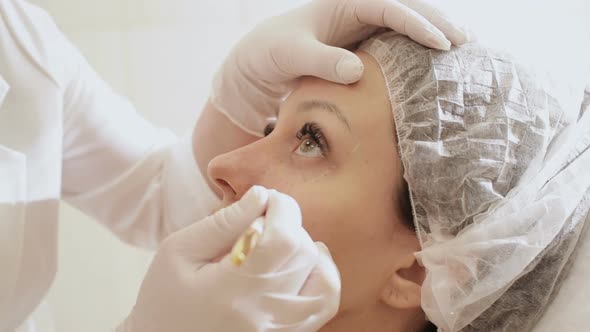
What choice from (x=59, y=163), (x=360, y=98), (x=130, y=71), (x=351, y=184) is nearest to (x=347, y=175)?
(x=351, y=184)

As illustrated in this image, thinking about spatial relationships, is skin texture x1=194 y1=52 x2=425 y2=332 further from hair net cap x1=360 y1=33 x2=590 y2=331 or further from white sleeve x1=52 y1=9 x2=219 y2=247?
white sleeve x1=52 y1=9 x2=219 y2=247

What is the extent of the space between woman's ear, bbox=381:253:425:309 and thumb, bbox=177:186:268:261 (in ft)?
0.90

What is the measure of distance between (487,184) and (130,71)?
121 cm

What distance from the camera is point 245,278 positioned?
886 mm

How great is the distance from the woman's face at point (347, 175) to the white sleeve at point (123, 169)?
1.04 feet

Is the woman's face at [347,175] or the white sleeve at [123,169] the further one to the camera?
the white sleeve at [123,169]

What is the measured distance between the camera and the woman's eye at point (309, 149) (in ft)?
3.50

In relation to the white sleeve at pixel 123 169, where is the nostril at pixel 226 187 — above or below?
above

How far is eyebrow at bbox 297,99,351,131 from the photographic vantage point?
1039mm

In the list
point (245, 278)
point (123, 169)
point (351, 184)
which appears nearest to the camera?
point (245, 278)

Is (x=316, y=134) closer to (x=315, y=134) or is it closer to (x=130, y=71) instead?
(x=315, y=134)

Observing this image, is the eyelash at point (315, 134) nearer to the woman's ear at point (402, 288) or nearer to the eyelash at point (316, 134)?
the eyelash at point (316, 134)

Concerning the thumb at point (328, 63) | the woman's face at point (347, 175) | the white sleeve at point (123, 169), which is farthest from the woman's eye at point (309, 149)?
the white sleeve at point (123, 169)

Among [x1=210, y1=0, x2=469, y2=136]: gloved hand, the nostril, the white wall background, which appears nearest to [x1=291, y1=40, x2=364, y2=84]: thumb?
[x1=210, y1=0, x2=469, y2=136]: gloved hand
